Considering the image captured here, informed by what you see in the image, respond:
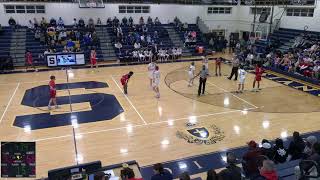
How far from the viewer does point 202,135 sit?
10.2m

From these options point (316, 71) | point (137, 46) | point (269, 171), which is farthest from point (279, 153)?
point (137, 46)

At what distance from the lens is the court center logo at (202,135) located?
9805 mm

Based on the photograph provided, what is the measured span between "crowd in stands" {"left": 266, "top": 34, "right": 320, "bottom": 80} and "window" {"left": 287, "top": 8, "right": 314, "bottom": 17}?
231cm

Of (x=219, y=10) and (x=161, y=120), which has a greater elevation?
(x=219, y=10)

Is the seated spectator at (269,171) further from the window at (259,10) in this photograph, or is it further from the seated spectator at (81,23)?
the window at (259,10)

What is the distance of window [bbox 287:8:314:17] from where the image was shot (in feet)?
79.6

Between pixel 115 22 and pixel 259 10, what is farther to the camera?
pixel 259 10

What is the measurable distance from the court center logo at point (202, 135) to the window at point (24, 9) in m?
20.1

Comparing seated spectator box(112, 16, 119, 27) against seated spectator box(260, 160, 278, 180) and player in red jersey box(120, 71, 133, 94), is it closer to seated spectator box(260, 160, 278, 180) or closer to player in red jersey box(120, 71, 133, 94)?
player in red jersey box(120, 71, 133, 94)

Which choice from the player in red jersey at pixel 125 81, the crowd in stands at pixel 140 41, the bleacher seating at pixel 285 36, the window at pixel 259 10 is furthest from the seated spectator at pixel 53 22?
the window at pixel 259 10

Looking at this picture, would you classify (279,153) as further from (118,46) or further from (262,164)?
(118,46)

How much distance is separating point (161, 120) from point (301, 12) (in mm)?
19543

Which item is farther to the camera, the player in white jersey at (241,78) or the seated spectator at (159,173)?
the player in white jersey at (241,78)

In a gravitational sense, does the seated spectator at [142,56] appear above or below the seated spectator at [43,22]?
below
